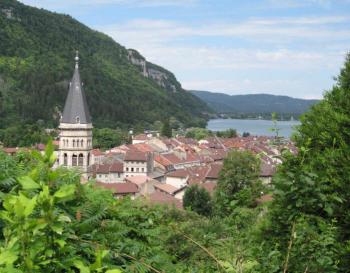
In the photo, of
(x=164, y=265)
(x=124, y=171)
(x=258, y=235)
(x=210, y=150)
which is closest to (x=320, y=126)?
(x=258, y=235)

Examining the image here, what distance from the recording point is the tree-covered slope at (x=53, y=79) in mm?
114375

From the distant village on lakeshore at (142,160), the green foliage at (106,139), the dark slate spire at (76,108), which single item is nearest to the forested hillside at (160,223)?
the distant village on lakeshore at (142,160)

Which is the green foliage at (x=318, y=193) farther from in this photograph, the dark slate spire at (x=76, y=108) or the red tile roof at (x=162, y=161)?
the red tile roof at (x=162, y=161)

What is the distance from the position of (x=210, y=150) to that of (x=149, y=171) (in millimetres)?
26282

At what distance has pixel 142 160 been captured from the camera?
194 ft

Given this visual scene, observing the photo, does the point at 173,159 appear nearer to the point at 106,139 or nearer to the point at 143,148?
the point at 143,148

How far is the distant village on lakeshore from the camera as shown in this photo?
9125 millimetres

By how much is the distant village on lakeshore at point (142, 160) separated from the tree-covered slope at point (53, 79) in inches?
1167

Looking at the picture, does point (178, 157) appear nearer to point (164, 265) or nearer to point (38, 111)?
point (38, 111)

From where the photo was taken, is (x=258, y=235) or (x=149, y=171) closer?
(x=258, y=235)

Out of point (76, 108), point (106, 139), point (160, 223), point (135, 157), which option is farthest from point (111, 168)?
point (160, 223)

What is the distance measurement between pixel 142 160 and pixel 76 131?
23.4 meters

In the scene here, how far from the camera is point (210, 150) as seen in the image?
8506 cm

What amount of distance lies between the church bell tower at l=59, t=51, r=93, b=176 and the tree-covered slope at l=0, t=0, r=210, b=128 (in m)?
61.3
